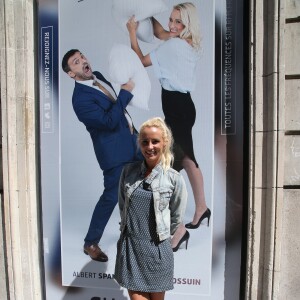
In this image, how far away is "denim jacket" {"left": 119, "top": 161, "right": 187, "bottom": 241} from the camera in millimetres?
→ 2004

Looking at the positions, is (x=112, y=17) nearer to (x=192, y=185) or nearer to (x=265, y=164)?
(x=192, y=185)

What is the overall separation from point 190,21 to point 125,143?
1532 mm

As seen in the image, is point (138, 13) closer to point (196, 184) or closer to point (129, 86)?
point (129, 86)

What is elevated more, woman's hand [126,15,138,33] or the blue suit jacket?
woman's hand [126,15,138,33]

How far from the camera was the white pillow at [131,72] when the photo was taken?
314 cm

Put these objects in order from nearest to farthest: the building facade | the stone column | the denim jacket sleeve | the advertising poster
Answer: the denim jacket sleeve, the building facade, the advertising poster, the stone column

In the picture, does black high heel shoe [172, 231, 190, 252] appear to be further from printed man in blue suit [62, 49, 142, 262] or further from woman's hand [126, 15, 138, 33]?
woman's hand [126, 15, 138, 33]

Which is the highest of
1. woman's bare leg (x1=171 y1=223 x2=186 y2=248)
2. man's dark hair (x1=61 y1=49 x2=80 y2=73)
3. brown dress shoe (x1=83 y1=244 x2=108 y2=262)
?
man's dark hair (x1=61 y1=49 x2=80 y2=73)

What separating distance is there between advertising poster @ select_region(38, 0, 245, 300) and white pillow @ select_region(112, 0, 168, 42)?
0.03ft

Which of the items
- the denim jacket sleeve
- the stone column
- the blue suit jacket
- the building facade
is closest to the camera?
the denim jacket sleeve

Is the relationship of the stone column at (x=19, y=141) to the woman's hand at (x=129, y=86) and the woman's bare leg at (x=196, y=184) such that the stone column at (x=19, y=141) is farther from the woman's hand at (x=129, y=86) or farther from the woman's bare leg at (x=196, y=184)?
the woman's bare leg at (x=196, y=184)

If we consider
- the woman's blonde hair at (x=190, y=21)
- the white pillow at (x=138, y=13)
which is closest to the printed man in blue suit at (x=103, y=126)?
the white pillow at (x=138, y=13)

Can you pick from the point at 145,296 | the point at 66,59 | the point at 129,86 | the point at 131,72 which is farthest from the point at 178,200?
the point at 66,59

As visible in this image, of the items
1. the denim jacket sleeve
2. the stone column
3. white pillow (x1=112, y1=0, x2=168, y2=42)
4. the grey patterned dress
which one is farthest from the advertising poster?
the grey patterned dress
